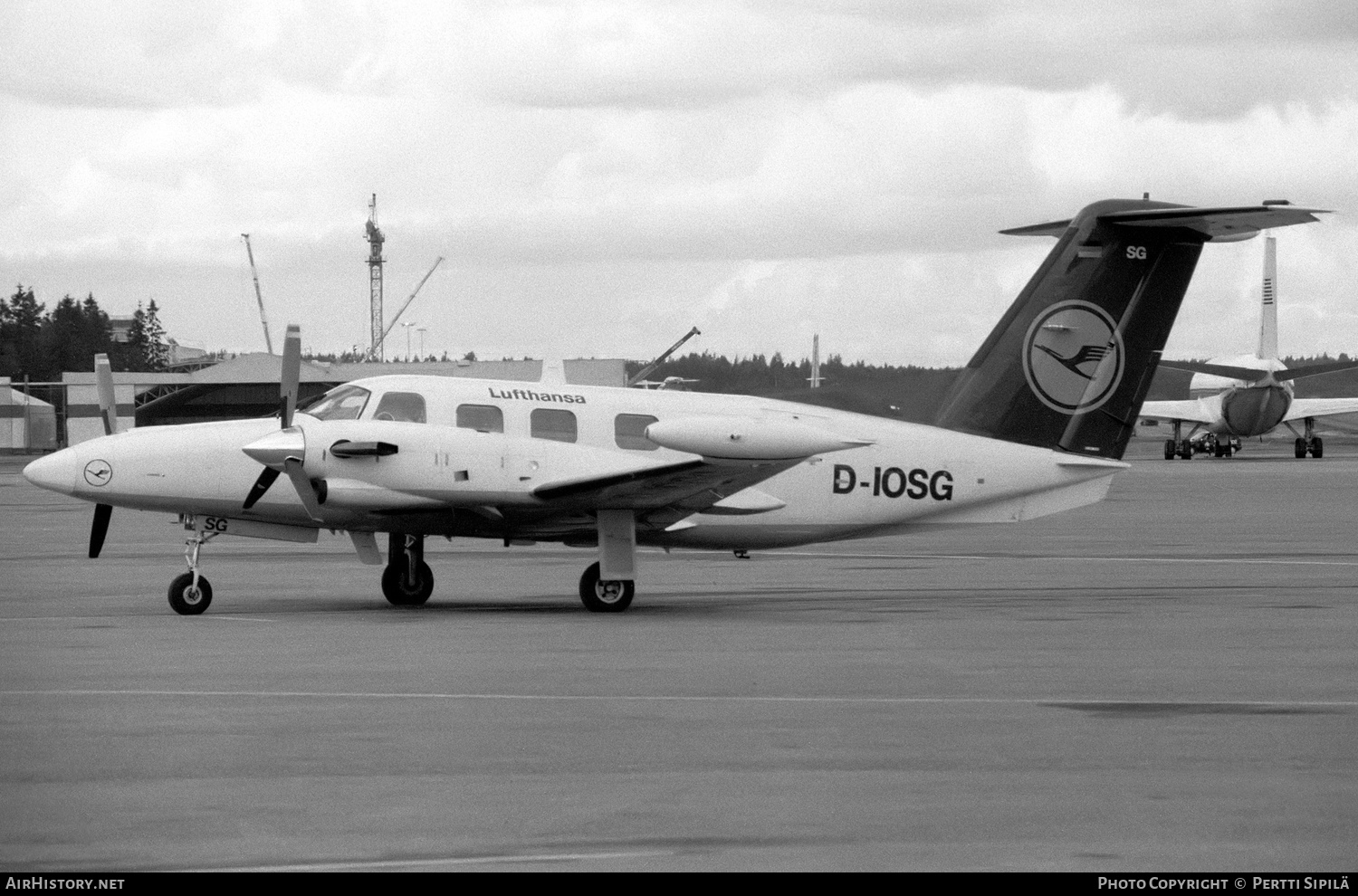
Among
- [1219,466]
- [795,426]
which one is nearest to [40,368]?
[1219,466]

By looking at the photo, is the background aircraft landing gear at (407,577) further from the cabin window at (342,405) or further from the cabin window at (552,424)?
the cabin window at (552,424)

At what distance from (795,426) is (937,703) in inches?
202

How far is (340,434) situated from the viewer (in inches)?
627

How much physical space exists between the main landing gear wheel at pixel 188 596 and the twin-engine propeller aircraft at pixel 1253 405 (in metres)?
50.6

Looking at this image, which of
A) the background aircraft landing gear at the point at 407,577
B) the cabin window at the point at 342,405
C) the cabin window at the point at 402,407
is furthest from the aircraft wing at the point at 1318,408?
the cabin window at the point at 342,405

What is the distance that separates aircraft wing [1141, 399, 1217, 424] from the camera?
7294 cm

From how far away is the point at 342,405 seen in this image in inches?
648

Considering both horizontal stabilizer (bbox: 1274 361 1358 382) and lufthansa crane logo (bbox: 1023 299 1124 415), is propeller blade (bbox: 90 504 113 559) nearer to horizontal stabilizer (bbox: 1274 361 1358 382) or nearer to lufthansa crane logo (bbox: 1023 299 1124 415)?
lufthansa crane logo (bbox: 1023 299 1124 415)

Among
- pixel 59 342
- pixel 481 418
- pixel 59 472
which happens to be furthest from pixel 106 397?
pixel 59 342

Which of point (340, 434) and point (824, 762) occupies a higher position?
point (340, 434)

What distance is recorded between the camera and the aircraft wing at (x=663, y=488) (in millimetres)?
15695

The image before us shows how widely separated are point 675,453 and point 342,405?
3.47m

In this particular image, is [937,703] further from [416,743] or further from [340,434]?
[340,434]

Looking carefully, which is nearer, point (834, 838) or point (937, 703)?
point (834, 838)
